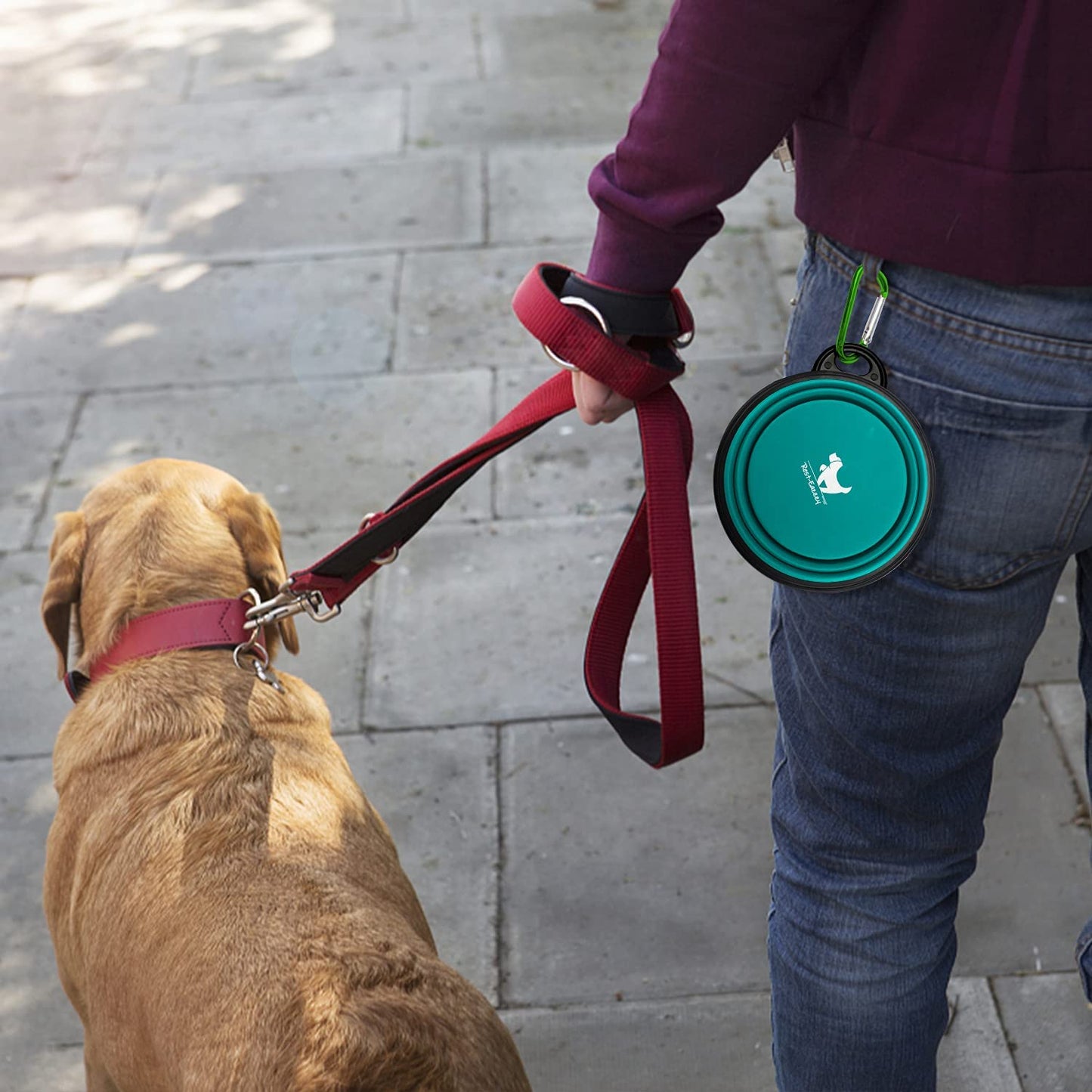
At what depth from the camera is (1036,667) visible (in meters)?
3.37

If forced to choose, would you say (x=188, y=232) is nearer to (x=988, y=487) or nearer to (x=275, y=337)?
(x=275, y=337)

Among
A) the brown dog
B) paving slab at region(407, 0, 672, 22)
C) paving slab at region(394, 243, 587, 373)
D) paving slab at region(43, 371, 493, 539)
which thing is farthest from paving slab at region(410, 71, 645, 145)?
the brown dog

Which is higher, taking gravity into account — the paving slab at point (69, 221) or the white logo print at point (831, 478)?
the white logo print at point (831, 478)

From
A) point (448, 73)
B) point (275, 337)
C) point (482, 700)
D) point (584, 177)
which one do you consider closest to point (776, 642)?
point (482, 700)

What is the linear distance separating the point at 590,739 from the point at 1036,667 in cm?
118

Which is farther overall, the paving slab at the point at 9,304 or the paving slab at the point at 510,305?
the paving slab at the point at 9,304

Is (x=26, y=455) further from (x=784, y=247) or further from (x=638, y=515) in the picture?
(x=638, y=515)

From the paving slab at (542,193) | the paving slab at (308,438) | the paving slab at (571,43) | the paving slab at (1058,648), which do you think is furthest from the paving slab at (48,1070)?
the paving slab at (571,43)

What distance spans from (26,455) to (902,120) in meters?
3.74

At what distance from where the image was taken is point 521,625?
3639mm

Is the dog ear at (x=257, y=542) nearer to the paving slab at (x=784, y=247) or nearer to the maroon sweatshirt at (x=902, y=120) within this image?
Result: the maroon sweatshirt at (x=902, y=120)

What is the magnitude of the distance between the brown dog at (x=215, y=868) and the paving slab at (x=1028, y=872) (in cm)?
129

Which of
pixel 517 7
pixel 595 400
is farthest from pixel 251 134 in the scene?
pixel 595 400

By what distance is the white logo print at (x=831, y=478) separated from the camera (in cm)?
155
